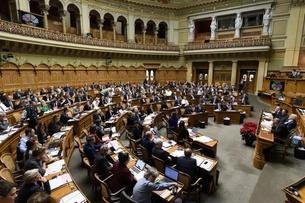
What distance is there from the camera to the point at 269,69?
18.5m

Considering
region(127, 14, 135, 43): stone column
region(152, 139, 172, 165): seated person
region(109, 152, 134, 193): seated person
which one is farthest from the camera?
region(127, 14, 135, 43): stone column

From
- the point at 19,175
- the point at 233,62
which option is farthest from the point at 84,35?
the point at 19,175

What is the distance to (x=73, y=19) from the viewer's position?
62.3ft

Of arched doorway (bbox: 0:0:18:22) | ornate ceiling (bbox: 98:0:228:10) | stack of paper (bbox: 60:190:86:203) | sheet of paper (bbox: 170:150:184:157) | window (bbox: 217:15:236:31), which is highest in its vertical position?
ornate ceiling (bbox: 98:0:228:10)

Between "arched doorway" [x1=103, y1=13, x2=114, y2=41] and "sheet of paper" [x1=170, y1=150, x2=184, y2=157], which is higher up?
"arched doorway" [x1=103, y1=13, x2=114, y2=41]

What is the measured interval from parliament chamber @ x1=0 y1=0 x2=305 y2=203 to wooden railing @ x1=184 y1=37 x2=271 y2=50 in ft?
0.44

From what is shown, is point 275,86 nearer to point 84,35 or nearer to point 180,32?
point 180,32

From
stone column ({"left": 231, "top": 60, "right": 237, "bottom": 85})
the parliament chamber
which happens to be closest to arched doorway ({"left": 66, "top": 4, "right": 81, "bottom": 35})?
the parliament chamber

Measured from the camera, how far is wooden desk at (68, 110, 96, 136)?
7388 millimetres

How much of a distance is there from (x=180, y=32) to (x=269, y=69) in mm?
11137

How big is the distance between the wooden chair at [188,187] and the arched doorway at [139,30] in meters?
21.0

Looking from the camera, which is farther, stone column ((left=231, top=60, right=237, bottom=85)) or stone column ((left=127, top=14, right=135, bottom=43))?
stone column ((left=127, top=14, right=135, bottom=43))

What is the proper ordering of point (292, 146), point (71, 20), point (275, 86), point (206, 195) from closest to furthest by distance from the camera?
point (206, 195) → point (292, 146) → point (275, 86) → point (71, 20)

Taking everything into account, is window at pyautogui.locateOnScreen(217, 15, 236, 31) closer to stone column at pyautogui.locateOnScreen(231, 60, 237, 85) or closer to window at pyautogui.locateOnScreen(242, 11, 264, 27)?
window at pyautogui.locateOnScreen(242, 11, 264, 27)
